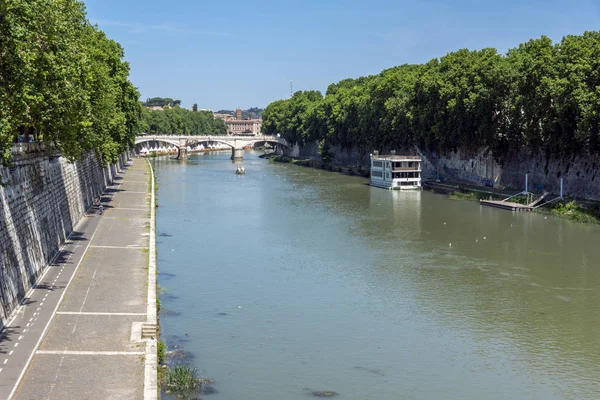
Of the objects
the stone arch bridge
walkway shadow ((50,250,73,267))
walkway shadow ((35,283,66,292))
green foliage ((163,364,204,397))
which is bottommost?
green foliage ((163,364,204,397))

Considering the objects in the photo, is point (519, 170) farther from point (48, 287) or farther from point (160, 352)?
point (160, 352)

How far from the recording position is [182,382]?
20.0 meters

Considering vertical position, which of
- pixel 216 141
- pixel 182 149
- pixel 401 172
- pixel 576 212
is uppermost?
pixel 216 141

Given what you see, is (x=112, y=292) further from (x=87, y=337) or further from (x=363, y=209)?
(x=363, y=209)

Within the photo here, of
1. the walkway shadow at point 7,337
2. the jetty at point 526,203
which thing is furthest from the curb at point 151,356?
the jetty at point 526,203

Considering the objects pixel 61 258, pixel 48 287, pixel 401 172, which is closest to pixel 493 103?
pixel 401 172

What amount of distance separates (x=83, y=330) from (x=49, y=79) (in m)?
10.2

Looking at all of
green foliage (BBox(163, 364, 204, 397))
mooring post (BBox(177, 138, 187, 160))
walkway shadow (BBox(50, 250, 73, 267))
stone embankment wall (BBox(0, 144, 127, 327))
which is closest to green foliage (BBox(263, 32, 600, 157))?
stone embankment wall (BBox(0, 144, 127, 327))

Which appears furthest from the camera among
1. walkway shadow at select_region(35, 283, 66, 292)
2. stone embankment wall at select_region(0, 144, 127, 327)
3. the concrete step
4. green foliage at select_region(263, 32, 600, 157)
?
green foliage at select_region(263, 32, 600, 157)

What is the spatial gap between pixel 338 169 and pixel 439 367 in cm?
8282

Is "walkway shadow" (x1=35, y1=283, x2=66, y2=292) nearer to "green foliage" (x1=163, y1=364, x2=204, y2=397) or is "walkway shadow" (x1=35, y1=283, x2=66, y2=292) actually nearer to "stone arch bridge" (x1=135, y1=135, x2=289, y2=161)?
"green foliage" (x1=163, y1=364, x2=204, y2=397)

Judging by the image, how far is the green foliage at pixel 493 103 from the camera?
52.5m

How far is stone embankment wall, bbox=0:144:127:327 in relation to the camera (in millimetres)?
23406

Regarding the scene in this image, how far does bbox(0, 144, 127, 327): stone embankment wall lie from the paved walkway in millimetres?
639
